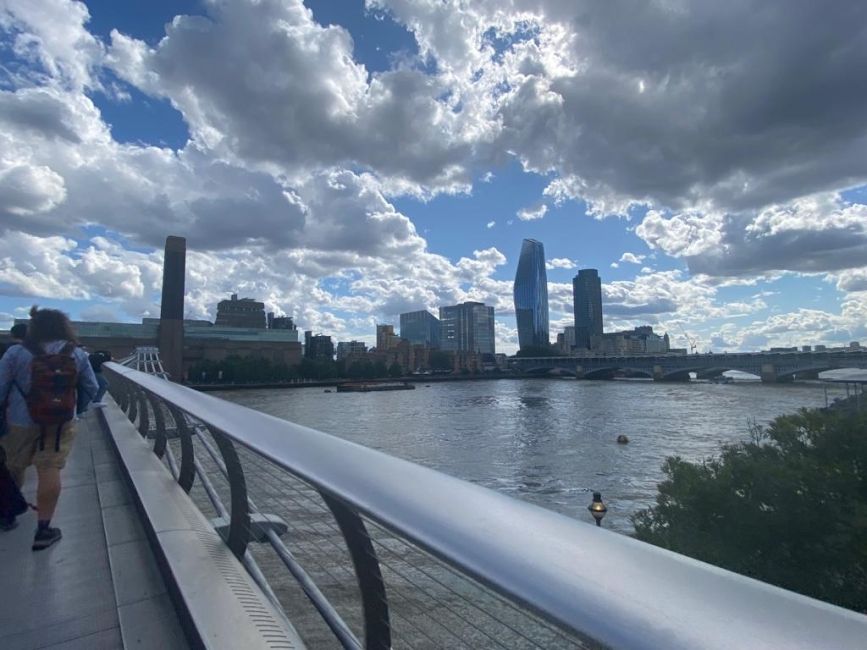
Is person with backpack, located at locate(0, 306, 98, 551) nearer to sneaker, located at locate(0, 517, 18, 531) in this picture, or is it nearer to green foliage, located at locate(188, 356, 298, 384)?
sneaker, located at locate(0, 517, 18, 531)

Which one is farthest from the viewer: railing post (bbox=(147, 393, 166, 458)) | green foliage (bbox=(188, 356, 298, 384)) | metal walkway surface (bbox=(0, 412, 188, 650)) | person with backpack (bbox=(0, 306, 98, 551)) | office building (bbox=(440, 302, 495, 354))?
office building (bbox=(440, 302, 495, 354))

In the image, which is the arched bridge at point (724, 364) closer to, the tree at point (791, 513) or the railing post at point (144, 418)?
the tree at point (791, 513)

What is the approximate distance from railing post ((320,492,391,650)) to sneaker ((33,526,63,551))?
2.12 m

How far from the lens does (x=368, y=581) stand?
1311 millimetres

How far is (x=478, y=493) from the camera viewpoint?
100 cm

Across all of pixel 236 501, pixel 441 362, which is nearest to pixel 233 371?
A: pixel 441 362

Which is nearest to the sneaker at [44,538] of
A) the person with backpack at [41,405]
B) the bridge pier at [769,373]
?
the person with backpack at [41,405]

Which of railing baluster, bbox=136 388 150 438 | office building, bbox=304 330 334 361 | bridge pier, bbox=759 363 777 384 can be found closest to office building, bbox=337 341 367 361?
office building, bbox=304 330 334 361

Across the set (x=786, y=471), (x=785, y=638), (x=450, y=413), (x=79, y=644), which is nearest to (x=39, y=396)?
(x=79, y=644)

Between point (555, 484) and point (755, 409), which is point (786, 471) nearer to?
point (555, 484)

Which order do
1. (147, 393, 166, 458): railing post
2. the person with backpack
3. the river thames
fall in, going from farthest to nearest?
the river thames → (147, 393, 166, 458): railing post → the person with backpack

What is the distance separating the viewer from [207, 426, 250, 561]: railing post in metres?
2.15

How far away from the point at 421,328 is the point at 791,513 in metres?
177

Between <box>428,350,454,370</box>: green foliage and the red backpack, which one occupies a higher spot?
<box>428,350,454,370</box>: green foliage
